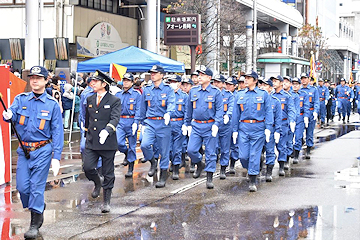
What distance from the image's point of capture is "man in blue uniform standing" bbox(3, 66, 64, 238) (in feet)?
25.6

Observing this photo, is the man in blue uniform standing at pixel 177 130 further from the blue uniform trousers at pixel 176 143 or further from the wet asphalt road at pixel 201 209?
the wet asphalt road at pixel 201 209

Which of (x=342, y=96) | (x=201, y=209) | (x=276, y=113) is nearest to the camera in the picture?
(x=201, y=209)

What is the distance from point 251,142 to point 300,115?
4376 millimetres

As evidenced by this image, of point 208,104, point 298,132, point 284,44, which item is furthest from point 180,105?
point 284,44

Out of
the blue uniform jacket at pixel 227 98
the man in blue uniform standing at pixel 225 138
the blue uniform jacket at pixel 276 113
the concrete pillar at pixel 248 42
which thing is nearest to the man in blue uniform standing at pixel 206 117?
the man in blue uniform standing at pixel 225 138

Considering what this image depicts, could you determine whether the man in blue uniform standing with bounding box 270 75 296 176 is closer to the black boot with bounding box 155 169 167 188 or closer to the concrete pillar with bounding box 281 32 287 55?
the black boot with bounding box 155 169 167 188

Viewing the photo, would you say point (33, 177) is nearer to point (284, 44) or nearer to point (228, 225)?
point (228, 225)

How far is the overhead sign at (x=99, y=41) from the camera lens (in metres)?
30.4

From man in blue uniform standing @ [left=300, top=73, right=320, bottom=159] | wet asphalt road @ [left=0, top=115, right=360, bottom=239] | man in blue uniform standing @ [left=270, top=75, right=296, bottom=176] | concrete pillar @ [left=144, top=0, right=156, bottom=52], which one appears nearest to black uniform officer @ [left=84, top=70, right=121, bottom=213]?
wet asphalt road @ [left=0, top=115, right=360, bottom=239]

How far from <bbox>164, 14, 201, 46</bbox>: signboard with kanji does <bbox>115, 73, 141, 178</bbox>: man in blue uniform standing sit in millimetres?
11700

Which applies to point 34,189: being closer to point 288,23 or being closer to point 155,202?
Result: point 155,202

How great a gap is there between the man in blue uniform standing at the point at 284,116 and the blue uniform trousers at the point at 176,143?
6.86ft

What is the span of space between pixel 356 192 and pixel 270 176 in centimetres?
190

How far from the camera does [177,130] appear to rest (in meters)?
13.1
